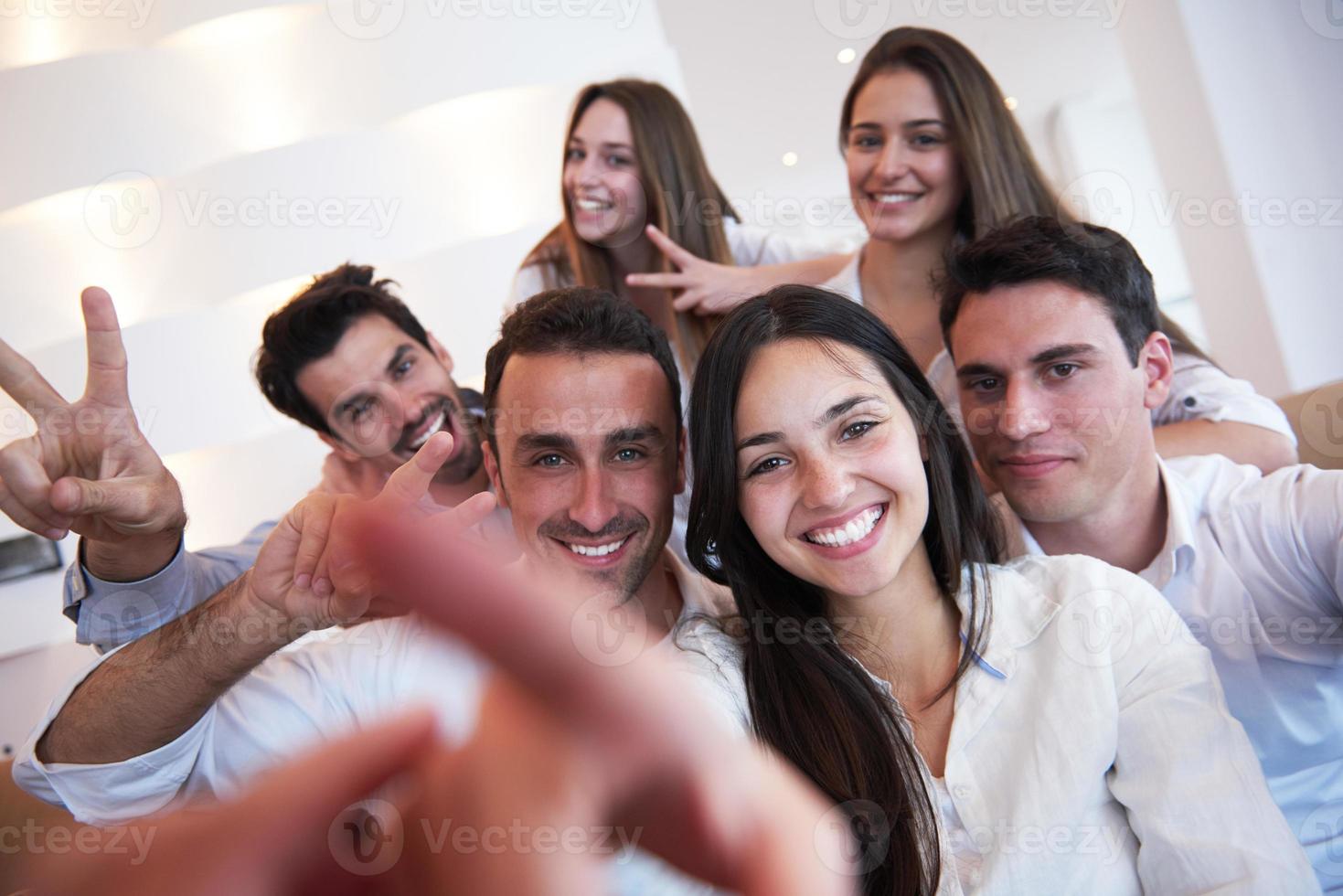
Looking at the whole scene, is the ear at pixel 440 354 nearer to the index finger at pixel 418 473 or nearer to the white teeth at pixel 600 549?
Result: the white teeth at pixel 600 549

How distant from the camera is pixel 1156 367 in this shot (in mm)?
1896

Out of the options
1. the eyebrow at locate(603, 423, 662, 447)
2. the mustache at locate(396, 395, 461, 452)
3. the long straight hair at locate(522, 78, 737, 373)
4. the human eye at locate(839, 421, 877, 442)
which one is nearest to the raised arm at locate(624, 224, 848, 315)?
the long straight hair at locate(522, 78, 737, 373)

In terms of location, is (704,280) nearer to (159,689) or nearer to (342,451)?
(342,451)

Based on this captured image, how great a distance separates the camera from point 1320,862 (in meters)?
1.56

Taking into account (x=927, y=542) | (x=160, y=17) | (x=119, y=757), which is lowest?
(x=927, y=542)

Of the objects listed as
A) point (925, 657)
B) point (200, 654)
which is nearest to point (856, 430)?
point (925, 657)

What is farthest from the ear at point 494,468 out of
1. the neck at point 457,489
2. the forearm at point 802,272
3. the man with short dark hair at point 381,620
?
the forearm at point 802,272

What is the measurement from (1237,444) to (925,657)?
94 centimetres

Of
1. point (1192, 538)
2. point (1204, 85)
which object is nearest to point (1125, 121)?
point (1204, 85)

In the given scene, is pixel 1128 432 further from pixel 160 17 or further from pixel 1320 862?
pixel 160 17

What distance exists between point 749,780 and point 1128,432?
5.20 ft

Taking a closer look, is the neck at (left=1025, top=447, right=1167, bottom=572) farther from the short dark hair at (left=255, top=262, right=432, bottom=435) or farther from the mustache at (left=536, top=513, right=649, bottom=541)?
the short dark hair at (left=255, top=262, right=432, bottom=435)

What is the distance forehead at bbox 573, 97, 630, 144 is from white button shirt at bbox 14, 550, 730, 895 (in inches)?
55.4

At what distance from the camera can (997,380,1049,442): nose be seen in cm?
174
